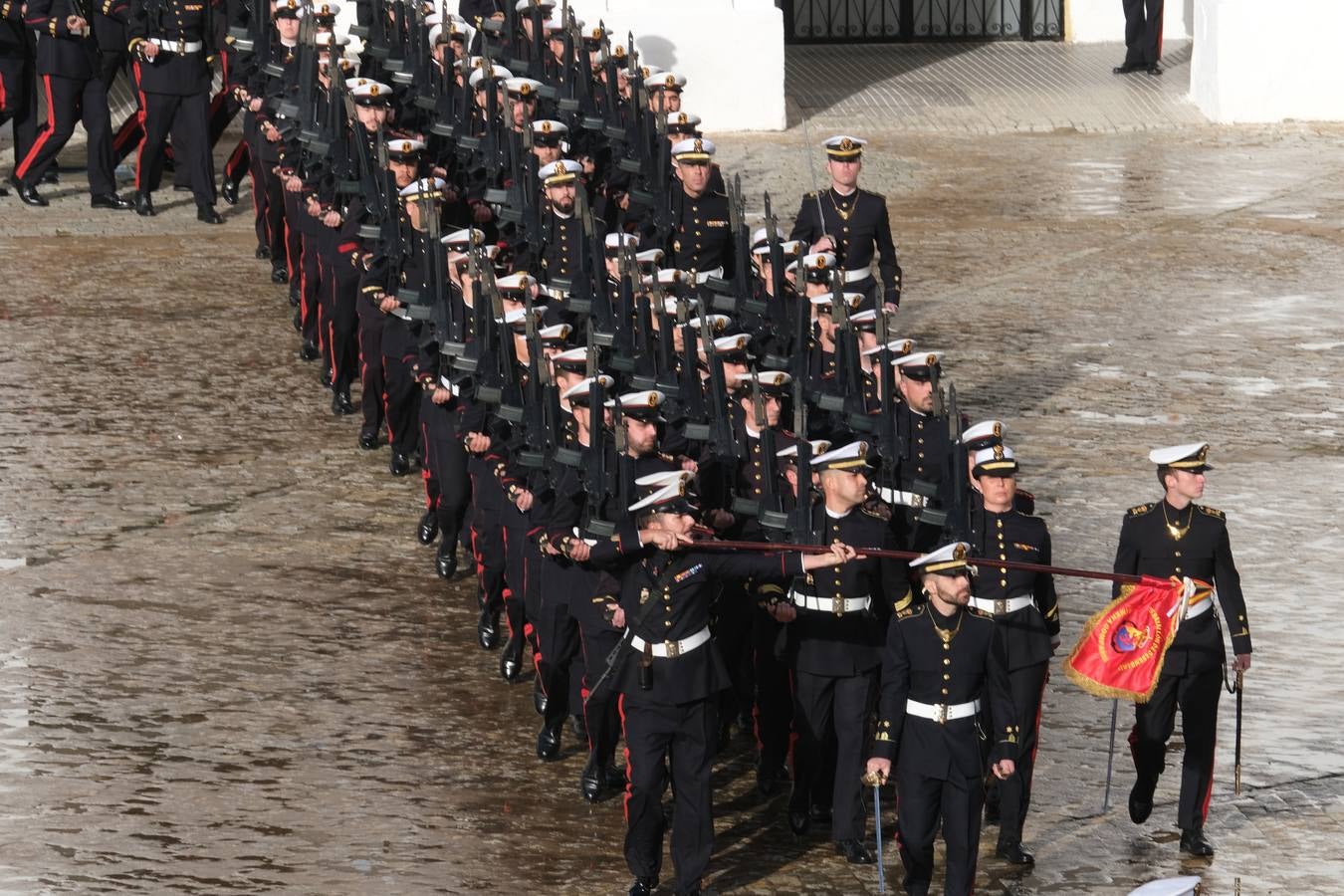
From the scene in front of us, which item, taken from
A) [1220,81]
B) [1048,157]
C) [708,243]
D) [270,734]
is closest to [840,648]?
[270,734]

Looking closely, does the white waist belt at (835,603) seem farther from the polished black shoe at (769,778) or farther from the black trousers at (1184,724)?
the black trousers at (1184,724)

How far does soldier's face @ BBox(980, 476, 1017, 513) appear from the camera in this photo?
7.57 metres

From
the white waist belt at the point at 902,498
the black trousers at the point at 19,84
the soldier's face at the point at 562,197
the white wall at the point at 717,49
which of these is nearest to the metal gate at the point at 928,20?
the white wall at the point at 717,49

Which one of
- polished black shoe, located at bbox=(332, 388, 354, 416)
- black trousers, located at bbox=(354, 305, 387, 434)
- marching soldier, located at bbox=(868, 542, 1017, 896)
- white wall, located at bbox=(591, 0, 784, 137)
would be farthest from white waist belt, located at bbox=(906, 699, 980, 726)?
white wall, located at bbox=(591, 0, 784, 137)

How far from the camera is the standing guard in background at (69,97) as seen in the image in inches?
609

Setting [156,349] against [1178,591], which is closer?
[1178,591]

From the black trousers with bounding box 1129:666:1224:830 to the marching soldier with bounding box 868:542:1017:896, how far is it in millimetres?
645

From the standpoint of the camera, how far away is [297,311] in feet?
45.1

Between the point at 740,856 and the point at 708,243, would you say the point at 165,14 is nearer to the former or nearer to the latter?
the point at 708,243

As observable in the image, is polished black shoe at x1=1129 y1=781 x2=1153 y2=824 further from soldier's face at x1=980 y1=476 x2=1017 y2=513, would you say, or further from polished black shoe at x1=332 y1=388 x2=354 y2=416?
polished black shoe at x1=332 y1=388 x2=354 y2=416

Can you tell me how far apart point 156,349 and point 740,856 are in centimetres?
665

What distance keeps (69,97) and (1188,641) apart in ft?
34.4

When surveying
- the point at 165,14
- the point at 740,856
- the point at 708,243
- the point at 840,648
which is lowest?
the point at 740,856

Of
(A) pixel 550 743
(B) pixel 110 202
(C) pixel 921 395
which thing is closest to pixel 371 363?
(C) pixel 921 395
